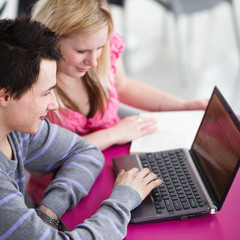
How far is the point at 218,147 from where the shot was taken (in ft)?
3.26

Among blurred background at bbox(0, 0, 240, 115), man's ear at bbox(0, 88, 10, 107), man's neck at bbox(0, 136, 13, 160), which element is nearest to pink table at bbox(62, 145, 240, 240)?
man's neck at bbox(0, 136, 13, 160)

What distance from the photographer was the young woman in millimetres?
1157

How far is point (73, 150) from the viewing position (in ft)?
3.77

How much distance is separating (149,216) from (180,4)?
2.13 metres

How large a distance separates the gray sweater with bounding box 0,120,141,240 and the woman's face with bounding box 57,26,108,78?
21 cm

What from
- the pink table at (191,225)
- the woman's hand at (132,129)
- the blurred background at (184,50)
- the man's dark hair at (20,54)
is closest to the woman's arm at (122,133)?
the woman's hand at (132,129)

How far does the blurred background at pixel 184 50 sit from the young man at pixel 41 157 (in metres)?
1.66

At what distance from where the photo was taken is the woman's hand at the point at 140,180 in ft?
3.28

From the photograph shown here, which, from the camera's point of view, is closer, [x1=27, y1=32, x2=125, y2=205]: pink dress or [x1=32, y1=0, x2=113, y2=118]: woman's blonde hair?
[x1=32, y1=0, x2=113, y2=118]: woman's blonde hair

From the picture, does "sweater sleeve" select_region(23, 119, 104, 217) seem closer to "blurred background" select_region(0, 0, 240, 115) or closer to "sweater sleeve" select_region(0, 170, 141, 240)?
"sweater sleeve" select_region(0, 170, 141, 240)

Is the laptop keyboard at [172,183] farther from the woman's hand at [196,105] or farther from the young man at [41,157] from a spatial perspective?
the woman's hand at [196,105]

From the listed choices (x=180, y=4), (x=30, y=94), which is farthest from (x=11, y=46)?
(x=180, y=4)

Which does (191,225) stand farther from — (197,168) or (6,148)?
(6,148)

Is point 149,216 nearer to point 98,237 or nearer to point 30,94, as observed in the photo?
point 98,237
